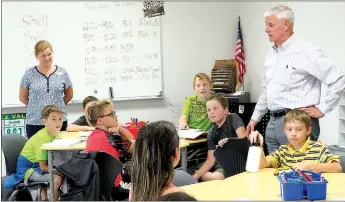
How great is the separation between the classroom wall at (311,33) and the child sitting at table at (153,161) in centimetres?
308

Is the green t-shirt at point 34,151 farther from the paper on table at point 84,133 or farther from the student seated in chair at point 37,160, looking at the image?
the paper on table at point 84,133

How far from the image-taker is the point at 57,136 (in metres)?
4.05

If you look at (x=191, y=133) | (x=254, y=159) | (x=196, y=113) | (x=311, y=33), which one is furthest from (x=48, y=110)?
(x=311, y=33)

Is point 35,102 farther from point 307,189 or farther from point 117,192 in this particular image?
point 307,189

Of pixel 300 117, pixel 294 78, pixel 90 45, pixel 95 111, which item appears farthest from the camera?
pixel 90 45

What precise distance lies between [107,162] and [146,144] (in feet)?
3.88

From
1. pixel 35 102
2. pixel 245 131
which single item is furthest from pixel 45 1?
pixel 245 131

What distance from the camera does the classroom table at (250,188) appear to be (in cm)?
212

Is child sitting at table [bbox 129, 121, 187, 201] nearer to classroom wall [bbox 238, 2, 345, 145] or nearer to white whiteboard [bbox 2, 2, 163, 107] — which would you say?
classroom wall [bbox 238, 2, 345, 145]

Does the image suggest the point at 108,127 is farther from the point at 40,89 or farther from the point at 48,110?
the point at 40,89

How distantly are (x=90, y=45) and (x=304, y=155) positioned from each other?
359 centimetres

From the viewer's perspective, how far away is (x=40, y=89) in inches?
167

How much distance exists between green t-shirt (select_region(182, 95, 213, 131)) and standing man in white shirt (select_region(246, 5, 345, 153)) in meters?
1.32

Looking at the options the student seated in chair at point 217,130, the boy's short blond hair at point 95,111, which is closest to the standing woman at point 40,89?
the boy's short blond hair at point 95,111
